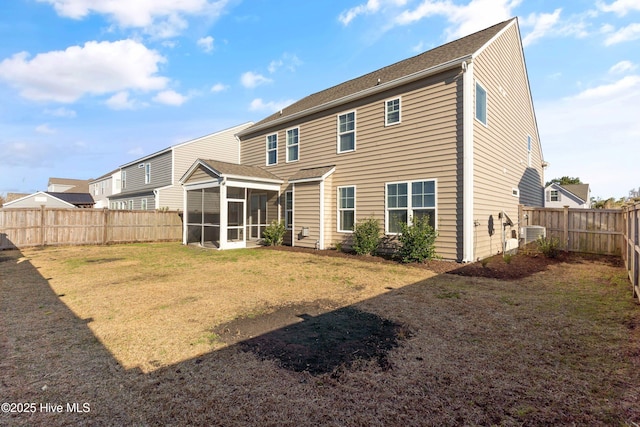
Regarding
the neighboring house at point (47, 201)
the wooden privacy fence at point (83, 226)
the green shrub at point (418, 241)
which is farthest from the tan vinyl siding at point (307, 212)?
the neighboring house at point (47, 201)

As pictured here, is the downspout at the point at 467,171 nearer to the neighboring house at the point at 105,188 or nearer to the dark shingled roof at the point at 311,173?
the dark shingled roof at the point at 311,173

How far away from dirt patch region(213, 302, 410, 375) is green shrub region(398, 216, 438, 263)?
4609 mm

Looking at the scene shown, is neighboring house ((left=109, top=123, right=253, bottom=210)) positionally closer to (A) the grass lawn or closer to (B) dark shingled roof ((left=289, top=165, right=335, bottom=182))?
(B) dark shingled roof ((left=289, top=165, right=335, bottom=182))

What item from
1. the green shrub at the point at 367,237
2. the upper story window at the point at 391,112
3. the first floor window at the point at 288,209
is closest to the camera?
the green shrub at the point at 367,237

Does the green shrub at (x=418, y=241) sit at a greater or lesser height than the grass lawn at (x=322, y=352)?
greater

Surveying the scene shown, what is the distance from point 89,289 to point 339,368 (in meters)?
5.95

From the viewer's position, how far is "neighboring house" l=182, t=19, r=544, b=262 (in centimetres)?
883

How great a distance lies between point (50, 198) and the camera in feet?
98.6

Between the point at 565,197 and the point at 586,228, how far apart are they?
32411 millimetres

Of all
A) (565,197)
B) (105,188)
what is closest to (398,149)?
(105,188)

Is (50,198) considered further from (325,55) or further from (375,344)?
(375,344)

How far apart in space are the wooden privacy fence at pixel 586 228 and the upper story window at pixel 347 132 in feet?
27.6

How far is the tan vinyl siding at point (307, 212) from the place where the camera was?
11.9 metres

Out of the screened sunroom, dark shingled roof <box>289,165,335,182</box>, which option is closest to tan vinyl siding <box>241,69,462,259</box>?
dark shingled roof <box>289,165,335,182</box>
